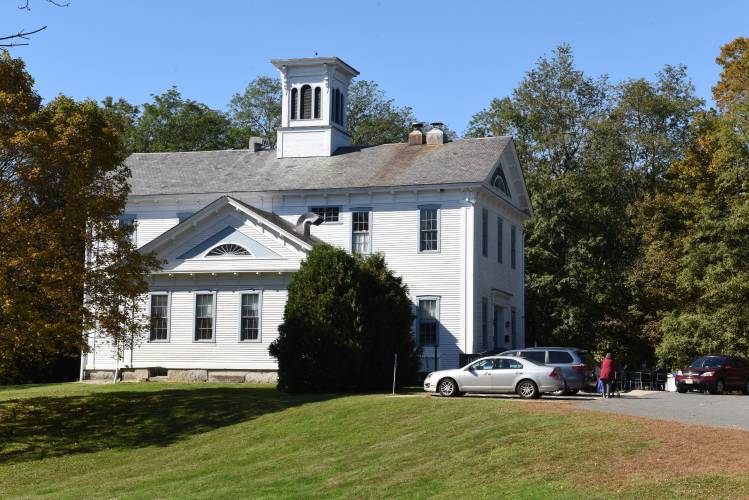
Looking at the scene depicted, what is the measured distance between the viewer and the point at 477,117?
205 ft

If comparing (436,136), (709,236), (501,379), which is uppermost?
(436,136)

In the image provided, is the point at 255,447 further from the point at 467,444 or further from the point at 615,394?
the point at 615,394

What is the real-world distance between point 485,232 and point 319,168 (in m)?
7.63

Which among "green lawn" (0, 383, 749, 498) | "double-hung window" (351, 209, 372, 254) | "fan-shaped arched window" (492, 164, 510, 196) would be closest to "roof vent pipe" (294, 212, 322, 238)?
"double-hung window" (351, 209, 372, 254)

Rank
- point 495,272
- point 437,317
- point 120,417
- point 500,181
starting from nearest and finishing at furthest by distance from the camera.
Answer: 1. point 120,417
2. point 437,317
3. point 495,272
4. point 500,181

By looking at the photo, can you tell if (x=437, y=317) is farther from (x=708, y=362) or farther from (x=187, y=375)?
(x=708, y=362)

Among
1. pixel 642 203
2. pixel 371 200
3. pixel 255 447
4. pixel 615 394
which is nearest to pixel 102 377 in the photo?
pixel 371 200

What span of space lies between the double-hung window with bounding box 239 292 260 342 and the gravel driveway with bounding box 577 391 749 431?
14353mm

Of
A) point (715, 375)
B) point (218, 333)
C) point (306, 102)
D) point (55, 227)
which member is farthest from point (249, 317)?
point (715, 375)

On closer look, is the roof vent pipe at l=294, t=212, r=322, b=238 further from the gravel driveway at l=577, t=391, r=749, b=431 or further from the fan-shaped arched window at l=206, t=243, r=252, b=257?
the gravel driveway at l=577, t=391, r=749, b=431

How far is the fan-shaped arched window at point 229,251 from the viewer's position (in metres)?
39.5

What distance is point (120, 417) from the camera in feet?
101

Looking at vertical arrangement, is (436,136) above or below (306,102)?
below

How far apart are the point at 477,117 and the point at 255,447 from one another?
40.2 meters
